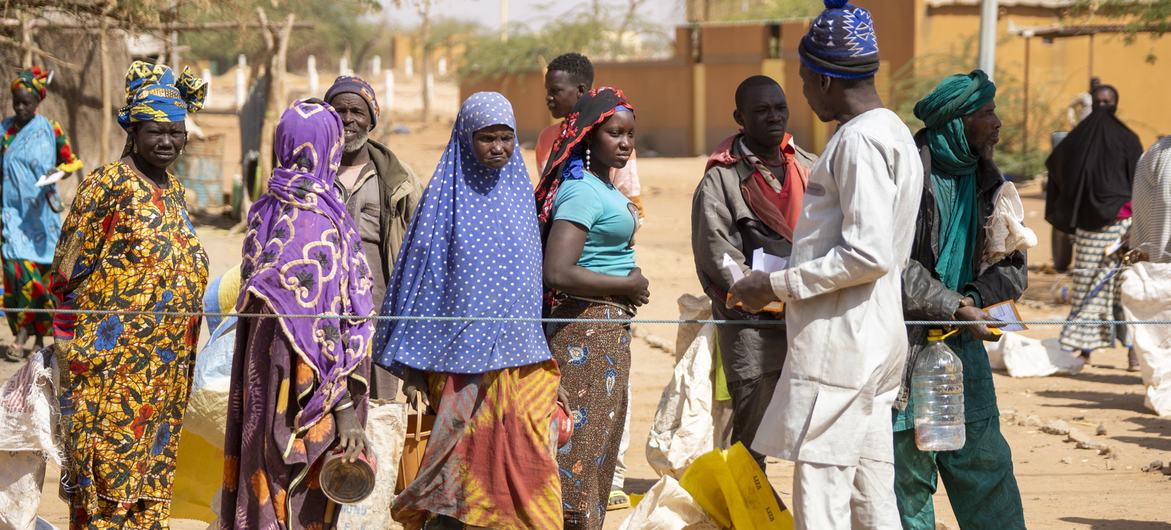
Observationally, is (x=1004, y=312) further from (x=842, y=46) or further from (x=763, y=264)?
Result: (x=842, y=46)

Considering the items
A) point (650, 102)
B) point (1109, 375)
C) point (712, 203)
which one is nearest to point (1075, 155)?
point (1109, 375)

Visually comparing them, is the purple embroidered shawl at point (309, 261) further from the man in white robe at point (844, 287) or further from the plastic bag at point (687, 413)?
the plastic bag at point (687, 413)

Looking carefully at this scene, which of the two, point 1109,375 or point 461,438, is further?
point 1109,375

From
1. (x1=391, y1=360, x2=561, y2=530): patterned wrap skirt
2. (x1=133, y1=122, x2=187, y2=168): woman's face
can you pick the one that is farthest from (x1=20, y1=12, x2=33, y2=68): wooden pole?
(x1=391, y1=360, x2=561, y2=530): patterned wrap skirt

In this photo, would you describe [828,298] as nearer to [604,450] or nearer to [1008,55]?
[604,450]

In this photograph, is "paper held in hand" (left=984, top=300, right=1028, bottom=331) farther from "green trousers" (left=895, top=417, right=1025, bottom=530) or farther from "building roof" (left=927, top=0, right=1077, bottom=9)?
"building roof" (left=927, top=0, right=1077, bottom=9)

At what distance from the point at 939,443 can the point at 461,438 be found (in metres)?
1.62

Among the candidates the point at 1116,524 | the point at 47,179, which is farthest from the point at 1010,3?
the point at 1116,524

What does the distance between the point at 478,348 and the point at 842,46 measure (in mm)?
1515

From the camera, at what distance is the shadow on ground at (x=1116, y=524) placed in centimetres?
582

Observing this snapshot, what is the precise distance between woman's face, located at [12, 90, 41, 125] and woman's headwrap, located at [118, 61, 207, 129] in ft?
16.3

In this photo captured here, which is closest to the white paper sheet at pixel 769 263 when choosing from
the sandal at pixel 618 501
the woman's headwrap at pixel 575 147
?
the woman's headwrap at pixel 575 147

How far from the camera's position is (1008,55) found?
25.4 meters

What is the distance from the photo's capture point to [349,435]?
13.8 ft
